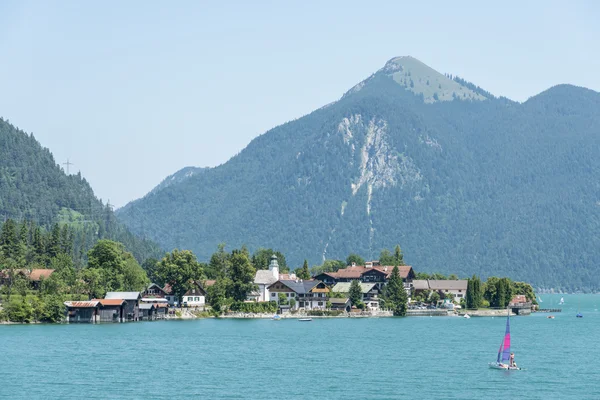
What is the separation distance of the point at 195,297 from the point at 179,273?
695 centimetres

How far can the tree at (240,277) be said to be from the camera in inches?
7357

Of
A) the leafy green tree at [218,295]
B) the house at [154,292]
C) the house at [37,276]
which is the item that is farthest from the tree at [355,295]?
the house at [37,276]

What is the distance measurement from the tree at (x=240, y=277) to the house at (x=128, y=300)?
2483cm

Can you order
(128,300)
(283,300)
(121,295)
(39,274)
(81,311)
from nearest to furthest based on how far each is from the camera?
(81,311) < (121,295) < (128,300) < (39,274) < (283,300)

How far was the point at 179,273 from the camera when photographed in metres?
184

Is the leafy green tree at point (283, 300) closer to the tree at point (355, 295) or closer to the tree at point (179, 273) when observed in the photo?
the tree at point (355, 295)

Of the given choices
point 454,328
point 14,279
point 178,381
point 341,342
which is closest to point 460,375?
point 178,381

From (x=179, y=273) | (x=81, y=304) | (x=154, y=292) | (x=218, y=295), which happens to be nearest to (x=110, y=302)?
(x=81, y=304)

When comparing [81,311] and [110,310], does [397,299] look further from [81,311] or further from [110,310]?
[81,311]

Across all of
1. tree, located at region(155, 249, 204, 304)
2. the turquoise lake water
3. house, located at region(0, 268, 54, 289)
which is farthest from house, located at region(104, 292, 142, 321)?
tree, located at region(155, 249, 204, 304)

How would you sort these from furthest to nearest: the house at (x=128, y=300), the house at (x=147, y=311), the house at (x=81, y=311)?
1. the house at (x=147, y=311)
2. the house at (x=128, y=300)
3. the house at (x=81, y=311)

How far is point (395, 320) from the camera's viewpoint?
182250 mm

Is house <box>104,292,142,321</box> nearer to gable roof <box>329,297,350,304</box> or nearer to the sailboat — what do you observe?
gable roof <box>329,297,350,304</box>

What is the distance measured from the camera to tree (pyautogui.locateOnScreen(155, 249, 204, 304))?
18475 cm
